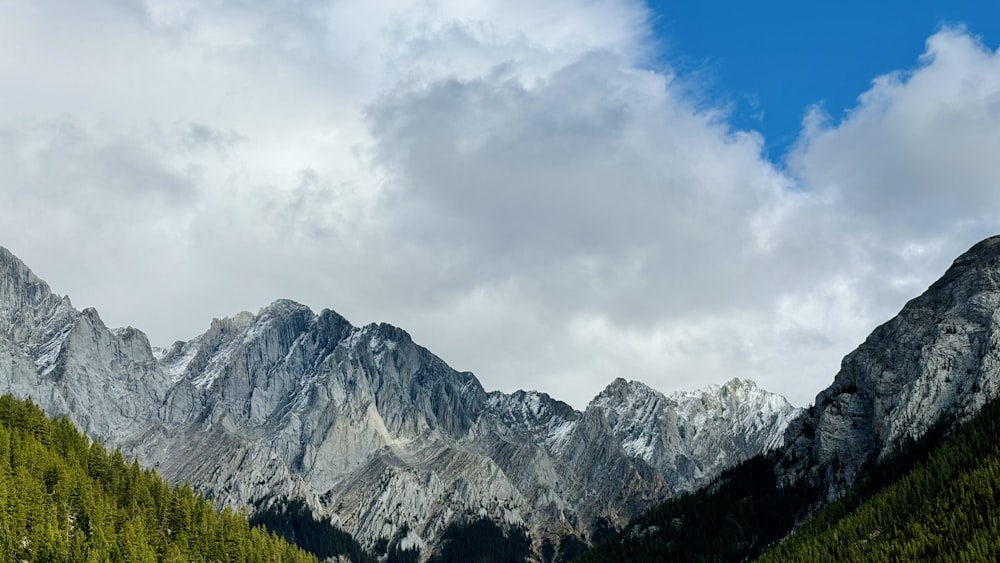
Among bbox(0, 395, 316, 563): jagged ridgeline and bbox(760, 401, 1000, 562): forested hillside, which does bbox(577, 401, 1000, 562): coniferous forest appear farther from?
bbox(0, 395, 316, 563): jagged ridgeline

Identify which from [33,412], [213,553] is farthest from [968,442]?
[33,412]

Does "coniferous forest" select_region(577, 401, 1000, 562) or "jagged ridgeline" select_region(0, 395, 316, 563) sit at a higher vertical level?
"jagged ridgeline" select_region(0, 395, 316, 563)

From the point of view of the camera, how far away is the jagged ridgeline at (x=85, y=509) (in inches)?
5433

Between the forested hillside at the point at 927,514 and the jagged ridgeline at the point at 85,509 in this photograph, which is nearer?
the jagged ridgeline at the point at 85,509

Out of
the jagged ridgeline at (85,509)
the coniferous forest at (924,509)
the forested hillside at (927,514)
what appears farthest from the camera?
the coniferous forest at (924,509)

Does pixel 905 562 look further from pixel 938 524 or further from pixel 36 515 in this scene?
pixel 36 515

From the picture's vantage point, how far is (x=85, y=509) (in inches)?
6112

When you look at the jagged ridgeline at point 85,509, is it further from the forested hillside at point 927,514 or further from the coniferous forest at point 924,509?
the coniferous forest at point 924,509

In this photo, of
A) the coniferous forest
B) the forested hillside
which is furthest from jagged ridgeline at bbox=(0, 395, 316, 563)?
the coniferous forest

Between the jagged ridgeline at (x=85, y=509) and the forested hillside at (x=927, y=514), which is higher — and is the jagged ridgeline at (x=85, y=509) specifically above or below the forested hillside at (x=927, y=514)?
above

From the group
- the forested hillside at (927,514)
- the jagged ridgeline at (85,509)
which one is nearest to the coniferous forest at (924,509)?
the forested hillside at (927,514)

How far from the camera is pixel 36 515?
142 m

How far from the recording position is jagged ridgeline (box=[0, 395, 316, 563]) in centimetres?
13800

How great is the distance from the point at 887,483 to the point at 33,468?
497ft
